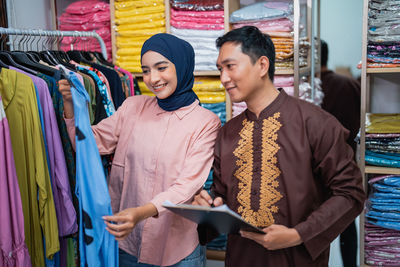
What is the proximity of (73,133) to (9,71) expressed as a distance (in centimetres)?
33

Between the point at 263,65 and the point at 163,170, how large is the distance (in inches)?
21.5

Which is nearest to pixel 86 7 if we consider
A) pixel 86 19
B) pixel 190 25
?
pixel 86 19

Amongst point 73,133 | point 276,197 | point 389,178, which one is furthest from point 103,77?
point 389,178

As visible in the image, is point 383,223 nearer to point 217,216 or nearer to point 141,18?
point 217,216

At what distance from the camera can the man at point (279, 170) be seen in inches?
54.7

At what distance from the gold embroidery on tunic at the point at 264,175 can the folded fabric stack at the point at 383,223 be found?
3.67 feet

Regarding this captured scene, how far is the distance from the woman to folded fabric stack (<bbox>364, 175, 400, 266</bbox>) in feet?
3.75

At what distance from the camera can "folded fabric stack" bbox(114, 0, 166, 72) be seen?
2.85 m

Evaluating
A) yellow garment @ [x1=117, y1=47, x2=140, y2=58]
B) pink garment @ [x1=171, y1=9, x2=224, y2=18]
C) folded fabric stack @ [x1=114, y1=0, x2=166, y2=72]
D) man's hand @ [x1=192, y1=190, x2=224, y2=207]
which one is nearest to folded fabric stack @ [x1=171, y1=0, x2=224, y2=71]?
pink garment @ [x1=171, y1=9, x2=224, y2=18]

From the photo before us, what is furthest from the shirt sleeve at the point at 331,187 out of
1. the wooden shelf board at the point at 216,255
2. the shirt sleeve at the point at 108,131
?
the wooden shelf board at the point at 216,255

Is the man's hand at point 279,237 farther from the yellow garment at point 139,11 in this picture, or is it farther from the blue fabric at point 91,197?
the yellow garment at point 139,11

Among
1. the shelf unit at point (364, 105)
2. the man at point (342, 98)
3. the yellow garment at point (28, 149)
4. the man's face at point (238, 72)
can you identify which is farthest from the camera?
the man at point (342, 98)

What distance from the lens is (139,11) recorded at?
9.43 ft

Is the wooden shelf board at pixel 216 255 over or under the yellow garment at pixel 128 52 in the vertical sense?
under
